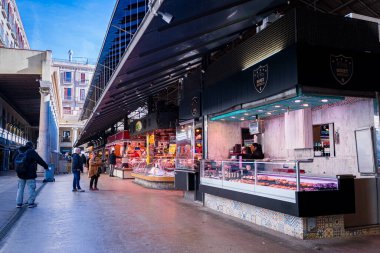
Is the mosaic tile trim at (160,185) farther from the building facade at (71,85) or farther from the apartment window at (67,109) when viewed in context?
the apartment window at (67,109)

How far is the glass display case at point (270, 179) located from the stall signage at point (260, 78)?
1.60 metres

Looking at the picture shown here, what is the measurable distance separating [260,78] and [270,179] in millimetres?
2177

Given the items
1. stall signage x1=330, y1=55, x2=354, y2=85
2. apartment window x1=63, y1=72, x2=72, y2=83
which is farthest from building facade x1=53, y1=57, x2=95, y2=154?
stall signage x1=330, y1=55, x2=354, y2=85

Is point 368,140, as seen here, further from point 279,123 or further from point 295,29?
point 279,123

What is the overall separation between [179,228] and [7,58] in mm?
19357

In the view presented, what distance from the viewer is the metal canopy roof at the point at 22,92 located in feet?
77.0

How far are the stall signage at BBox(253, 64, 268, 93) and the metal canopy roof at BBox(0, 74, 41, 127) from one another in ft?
58.8

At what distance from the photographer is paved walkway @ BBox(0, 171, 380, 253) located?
5555mm

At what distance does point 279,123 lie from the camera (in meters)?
10.6

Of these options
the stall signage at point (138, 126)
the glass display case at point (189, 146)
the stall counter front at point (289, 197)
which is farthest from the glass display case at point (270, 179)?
the stall signage at point (138, 126)

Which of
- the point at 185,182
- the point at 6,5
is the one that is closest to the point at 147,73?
the point at 185,182

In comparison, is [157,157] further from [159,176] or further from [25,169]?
[25,169]

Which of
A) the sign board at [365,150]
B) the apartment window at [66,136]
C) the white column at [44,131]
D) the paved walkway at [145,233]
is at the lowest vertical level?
the paved walkway at [145,233]

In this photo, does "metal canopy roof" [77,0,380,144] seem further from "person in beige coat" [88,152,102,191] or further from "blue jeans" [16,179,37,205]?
"blue jeans" [16,179,37,205]
